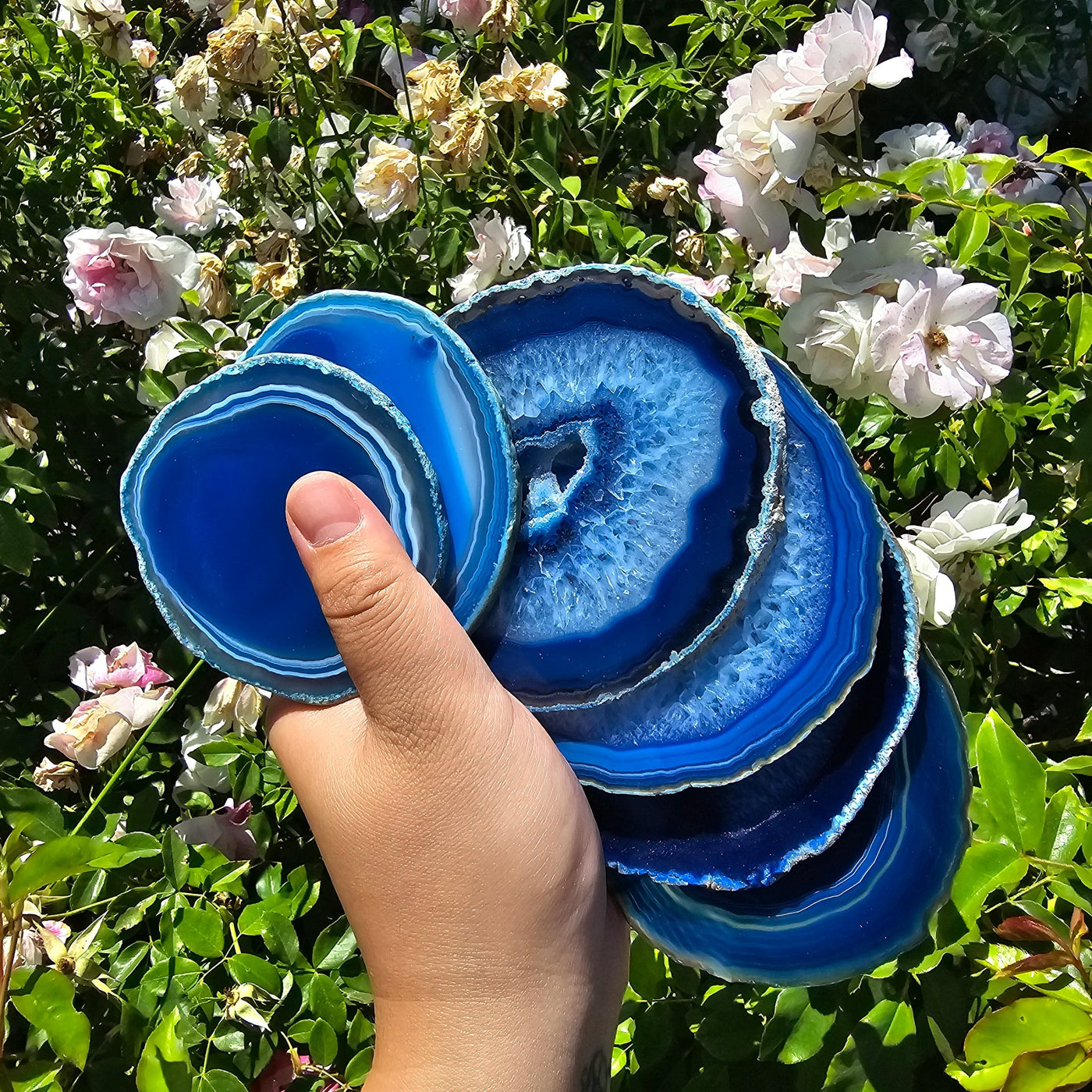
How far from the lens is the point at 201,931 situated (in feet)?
2.81

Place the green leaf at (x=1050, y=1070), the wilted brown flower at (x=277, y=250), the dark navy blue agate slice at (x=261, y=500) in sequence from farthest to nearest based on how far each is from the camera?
the wilted brown flower at (x=277, y=250)
the dark navy blue agate slice at (x=261, y=500)
the green leaf at (x=1050, y=1070)

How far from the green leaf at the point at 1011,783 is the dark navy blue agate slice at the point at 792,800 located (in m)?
0.06

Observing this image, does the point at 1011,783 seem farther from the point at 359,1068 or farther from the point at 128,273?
the point at 128,273

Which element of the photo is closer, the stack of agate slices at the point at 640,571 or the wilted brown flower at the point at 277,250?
the stack of agate slices at the point at 640,571

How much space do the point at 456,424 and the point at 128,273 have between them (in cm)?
67

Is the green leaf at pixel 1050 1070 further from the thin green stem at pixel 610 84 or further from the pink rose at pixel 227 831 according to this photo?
the thin green stem at pixel 610 84

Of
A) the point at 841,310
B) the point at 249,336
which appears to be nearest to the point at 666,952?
the point at 841,310

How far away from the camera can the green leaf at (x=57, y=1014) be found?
63 cm

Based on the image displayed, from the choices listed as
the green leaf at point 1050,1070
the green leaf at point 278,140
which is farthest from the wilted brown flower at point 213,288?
the green leaf at point 1050,1070

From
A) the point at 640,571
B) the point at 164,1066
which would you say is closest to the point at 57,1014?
the point at 164,1066

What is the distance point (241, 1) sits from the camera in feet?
3.92

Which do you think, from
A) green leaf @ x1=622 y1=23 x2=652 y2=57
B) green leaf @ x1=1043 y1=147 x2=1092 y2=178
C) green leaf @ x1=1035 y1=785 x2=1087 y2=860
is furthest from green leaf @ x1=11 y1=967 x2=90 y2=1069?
green leaf @ x1=622 y1=23 x2=652 y2=57

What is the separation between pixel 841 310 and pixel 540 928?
623mm

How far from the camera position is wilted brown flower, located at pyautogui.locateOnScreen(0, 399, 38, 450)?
3.54ft
